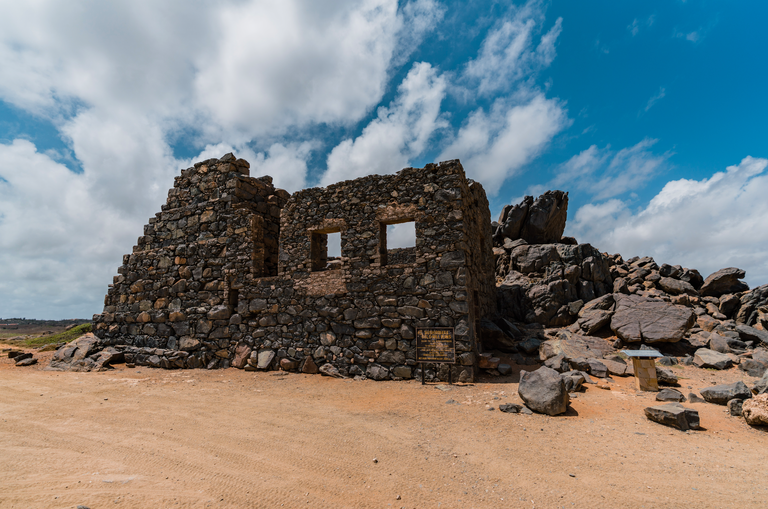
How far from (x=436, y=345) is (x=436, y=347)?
45mm

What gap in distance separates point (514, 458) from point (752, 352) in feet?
32.1

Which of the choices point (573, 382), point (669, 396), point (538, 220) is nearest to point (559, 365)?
point (573, 382)

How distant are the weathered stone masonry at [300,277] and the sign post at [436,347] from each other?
0.25 metres

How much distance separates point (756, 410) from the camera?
18.0ft

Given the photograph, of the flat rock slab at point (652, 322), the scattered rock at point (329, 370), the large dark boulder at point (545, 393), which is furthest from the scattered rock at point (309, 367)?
the flat rock slab at point (652, 322)

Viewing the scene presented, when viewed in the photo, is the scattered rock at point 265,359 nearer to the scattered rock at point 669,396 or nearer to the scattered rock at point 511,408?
the scattered rock at point 511,408

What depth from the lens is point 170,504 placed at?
346 centimetres

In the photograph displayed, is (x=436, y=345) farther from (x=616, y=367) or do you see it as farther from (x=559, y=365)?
(x=616, y=367)

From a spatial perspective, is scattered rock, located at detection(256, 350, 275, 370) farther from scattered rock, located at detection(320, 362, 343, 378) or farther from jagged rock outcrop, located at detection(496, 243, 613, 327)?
jagged rock outcrop, located at detection(496, 243, 613, 327)

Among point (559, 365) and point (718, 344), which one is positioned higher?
point (718, 344)

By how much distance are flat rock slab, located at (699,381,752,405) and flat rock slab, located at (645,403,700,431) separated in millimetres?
1413

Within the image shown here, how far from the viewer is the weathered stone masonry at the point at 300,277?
9.09 meters

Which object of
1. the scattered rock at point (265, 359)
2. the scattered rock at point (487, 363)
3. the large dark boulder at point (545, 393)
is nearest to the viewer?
the large dark boulder at point (545, 393)

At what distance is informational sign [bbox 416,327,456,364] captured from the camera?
8383 millimetres
